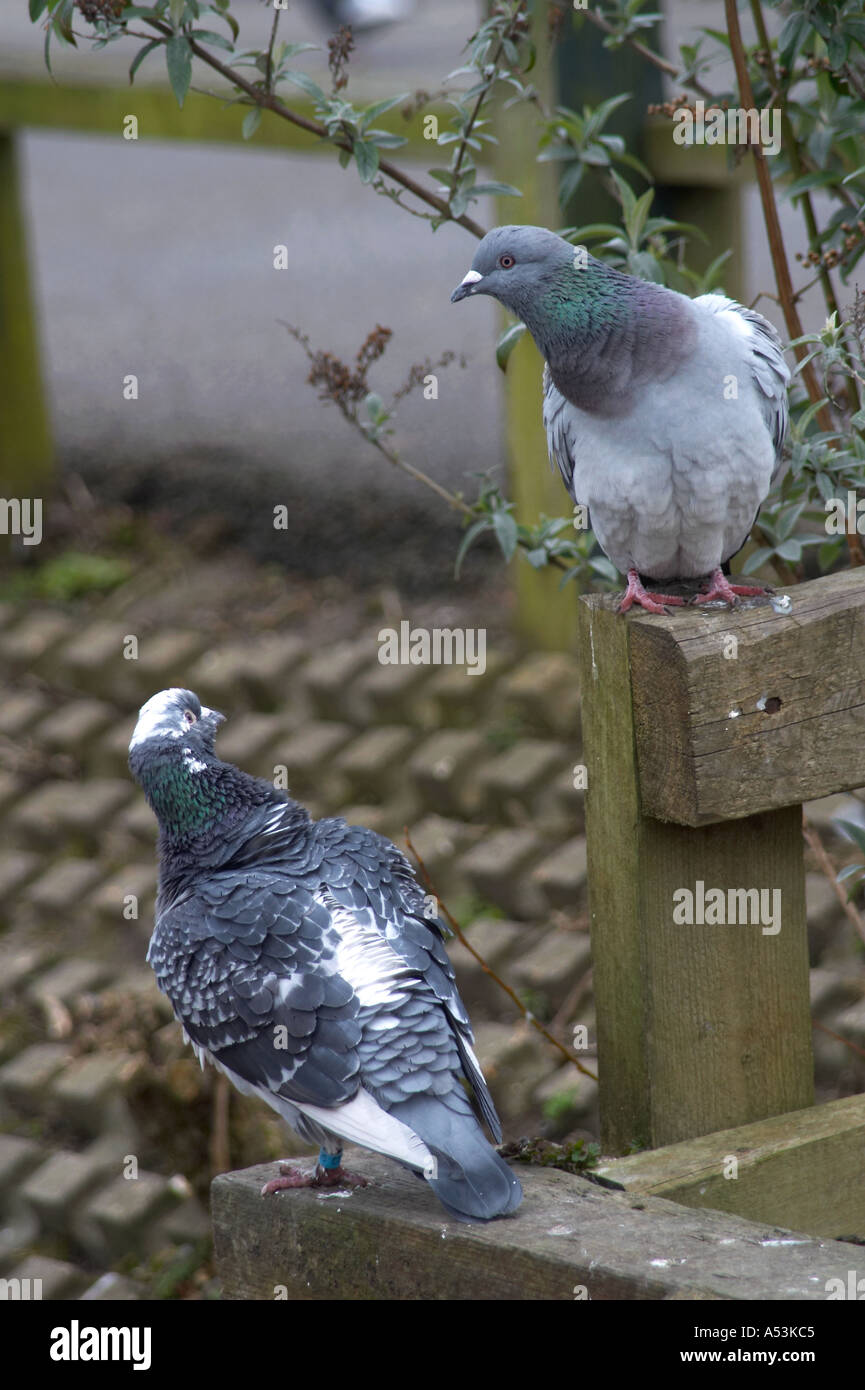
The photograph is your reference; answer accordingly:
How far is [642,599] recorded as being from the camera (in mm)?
2363

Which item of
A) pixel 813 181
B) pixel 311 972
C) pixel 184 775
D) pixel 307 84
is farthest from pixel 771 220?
pixel 311 972

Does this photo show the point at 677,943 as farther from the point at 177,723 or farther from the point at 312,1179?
the point at 177,723

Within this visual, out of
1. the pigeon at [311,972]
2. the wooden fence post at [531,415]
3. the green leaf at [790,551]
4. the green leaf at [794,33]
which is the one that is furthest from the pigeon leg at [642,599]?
the wooden fence post at [531,415]

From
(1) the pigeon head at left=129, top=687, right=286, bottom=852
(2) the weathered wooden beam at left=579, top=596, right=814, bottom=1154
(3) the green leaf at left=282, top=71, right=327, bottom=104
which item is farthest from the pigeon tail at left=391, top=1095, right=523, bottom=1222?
(3) the green leaf at left=282, top=71, right=327, bottom=104

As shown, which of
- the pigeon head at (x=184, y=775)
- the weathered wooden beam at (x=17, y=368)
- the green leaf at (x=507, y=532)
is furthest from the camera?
the weathered wooden beam at (x=17, y=368)

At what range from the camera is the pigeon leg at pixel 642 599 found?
230 cm

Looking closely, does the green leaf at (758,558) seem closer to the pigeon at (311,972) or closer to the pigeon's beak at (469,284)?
the pigeon's beak at (469,284)

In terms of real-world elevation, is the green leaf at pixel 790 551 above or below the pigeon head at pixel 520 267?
below

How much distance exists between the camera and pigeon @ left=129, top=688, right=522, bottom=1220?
82.5 inches

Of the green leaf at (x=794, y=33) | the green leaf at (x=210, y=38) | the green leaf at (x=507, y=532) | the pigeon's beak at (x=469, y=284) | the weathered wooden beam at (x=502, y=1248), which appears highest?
the green leaf at (x=794, y=33)

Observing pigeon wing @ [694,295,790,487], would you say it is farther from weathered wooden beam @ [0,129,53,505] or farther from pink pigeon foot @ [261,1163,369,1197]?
weathered wooden beam @ [0,129,53,505]

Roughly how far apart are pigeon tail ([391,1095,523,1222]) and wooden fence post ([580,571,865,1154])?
0.38 metres

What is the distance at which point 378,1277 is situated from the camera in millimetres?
2066

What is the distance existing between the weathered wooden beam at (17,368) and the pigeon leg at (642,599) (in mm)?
4747
